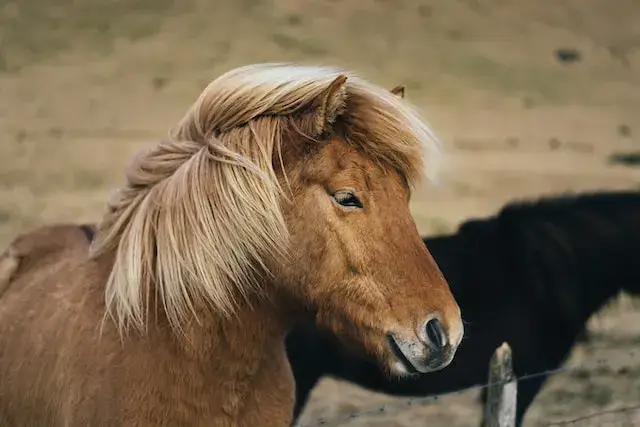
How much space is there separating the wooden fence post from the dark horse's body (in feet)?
1.36

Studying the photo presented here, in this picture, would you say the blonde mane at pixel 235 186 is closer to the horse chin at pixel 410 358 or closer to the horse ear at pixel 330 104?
the horse ear at pixel 330 104

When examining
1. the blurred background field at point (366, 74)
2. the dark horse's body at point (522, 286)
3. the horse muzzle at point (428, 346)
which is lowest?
the blurred background field at point (366, 74)

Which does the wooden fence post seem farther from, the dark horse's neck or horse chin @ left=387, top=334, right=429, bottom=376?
horse chin @ left=387, top=334, right=429, bottom=376

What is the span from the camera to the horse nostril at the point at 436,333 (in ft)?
5.63

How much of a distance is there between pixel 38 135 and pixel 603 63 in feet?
19.8

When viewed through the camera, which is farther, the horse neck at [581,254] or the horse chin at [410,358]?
the horse neck at [581,254]

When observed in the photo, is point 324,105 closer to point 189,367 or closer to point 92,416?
point 189,367

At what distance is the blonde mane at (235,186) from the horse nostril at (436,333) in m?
0.36

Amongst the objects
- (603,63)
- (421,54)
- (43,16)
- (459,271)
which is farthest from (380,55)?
(459,271)

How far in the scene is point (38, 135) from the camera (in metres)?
7.29

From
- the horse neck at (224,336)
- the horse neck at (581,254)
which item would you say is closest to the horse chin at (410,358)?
the horse neck at (224,336)

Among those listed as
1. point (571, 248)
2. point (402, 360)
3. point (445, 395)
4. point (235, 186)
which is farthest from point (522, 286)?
point (235, 186)

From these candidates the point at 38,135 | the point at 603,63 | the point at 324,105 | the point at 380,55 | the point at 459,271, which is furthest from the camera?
the point at 603,63

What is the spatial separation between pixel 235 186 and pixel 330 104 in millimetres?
275
